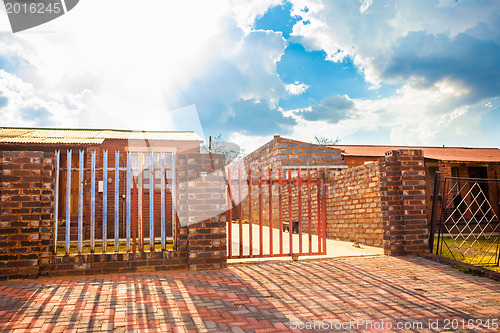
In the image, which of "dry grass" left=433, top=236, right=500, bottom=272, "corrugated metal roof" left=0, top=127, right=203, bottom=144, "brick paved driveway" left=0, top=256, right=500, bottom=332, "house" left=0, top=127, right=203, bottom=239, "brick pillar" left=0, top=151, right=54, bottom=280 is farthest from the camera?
"corrugated metal roof" left=0, top=127, right=203, bottom=144

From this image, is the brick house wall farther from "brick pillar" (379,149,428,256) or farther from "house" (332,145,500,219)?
"brick pillar" (379,149,428,256)

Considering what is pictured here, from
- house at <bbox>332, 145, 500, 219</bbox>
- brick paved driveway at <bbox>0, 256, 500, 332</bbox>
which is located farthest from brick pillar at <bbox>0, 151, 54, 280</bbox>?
house at <bbox>332, 145, 500, 219</bbox>

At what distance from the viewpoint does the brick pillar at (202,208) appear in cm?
485

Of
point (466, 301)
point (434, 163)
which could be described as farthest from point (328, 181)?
point (434, 163)

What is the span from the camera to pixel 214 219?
490 cm

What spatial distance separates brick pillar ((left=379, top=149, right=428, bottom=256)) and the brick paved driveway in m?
0.86

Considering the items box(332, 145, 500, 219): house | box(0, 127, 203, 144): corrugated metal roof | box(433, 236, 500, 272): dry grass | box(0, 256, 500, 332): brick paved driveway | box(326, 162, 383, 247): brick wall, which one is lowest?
box(433, 236, 500, 272): dry grass

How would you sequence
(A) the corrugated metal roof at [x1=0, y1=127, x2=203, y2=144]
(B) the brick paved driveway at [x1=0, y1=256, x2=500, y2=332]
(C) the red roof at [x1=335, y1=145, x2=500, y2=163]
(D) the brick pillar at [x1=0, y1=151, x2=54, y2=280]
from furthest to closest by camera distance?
(C) the red roof at [x1=335, y1=145, x2=500, y2=163] < (A) the corrugated metal roof at [x1=0, y1=127, x2=203, y2=144] < (D) the brick pillar at [x1=0, y1=151, x2=54, y2=280] < (B) the brick paved driveway at [x1=0, y1=256, x2=500, y2=332]

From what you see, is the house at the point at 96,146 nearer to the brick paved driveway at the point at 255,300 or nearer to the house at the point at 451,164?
the brick paved driveway at the point at 255,300

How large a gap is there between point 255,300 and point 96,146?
997 cm

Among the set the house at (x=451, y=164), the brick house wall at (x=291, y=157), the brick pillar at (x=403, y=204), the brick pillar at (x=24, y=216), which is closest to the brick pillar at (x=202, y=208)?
the brick pillar at (x=24, y=216)

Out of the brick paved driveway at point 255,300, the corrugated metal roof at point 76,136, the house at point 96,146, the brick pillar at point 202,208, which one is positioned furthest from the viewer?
the corrugated metal roof at point 76,136

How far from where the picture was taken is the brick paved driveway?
9.64 feet

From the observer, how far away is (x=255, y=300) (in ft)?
11.5
